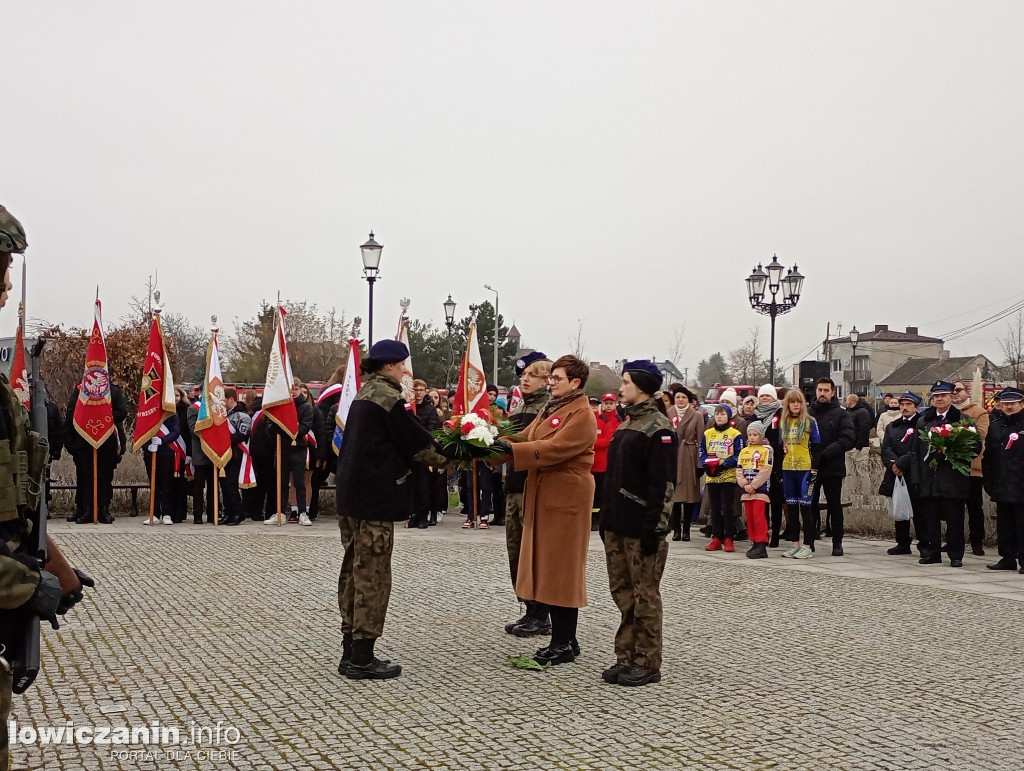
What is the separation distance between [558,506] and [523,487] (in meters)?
1.31

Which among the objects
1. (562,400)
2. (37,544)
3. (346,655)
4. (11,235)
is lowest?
(346,655)

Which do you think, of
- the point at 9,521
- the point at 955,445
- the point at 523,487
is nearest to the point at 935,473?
the point at 955,445

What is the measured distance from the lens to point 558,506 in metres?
7.51

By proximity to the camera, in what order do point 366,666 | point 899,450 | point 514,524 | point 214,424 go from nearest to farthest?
point 366,666 → point 514,524 → point 899,450 → point 214,424

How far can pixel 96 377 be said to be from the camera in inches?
668

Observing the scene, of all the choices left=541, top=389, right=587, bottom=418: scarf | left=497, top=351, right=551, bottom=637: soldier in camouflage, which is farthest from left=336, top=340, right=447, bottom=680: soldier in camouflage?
left=497, top=351, right=551, bottom=637: soldier in camouflage

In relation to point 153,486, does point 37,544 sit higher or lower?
higher

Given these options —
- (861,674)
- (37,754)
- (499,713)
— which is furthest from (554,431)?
(37,754)

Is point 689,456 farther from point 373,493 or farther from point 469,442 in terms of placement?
point 373,493

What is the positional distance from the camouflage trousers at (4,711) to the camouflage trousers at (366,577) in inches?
143

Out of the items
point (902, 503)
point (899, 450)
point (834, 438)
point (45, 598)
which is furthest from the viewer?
point (899, 450)

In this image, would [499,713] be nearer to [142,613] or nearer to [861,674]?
[861,674]

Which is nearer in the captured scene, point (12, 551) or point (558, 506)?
point (12, 551)

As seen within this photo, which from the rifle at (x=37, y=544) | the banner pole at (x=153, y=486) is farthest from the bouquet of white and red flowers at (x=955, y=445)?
the banner pole at (x=153, y=486)
